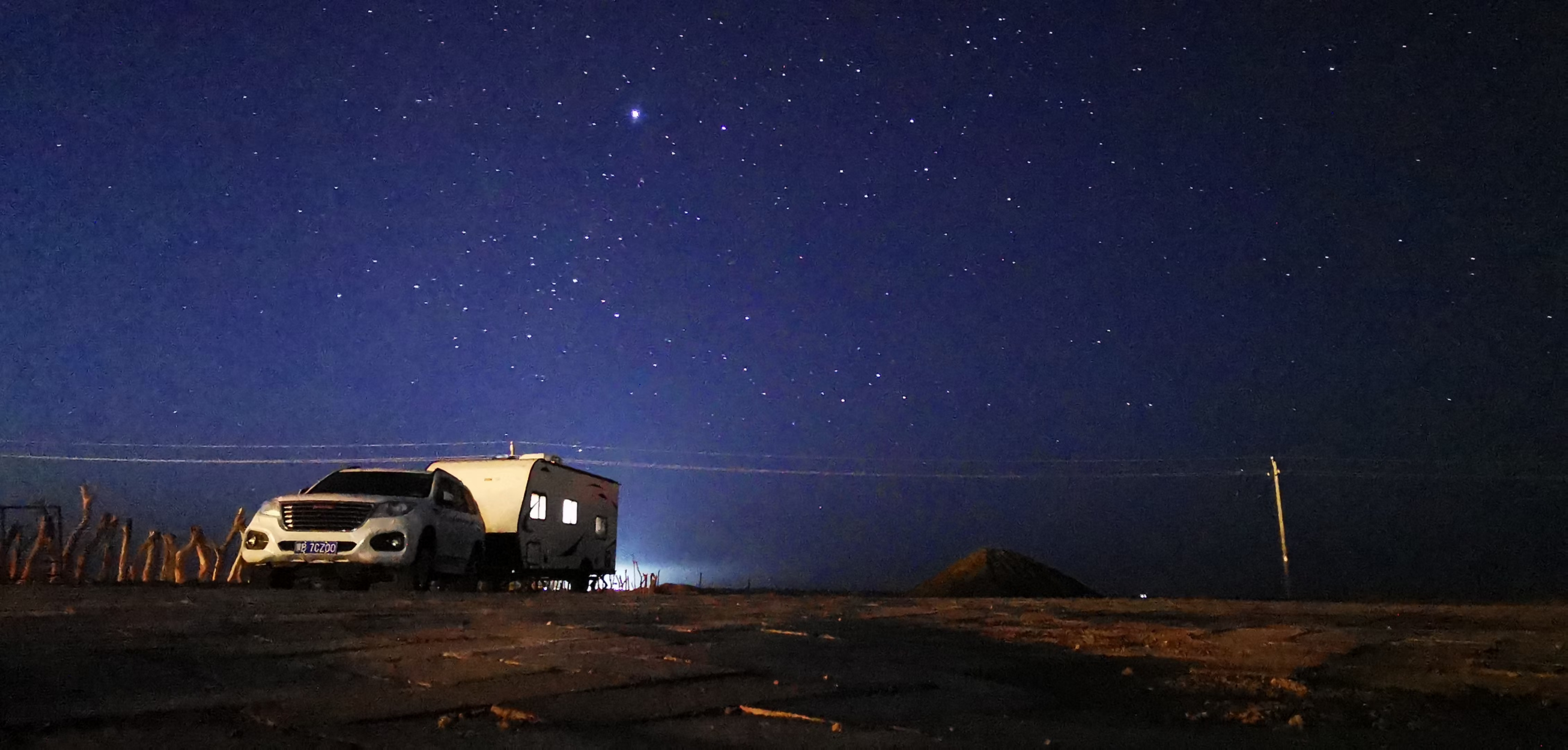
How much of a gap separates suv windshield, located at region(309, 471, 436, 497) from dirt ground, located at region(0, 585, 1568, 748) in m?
→ 5.56

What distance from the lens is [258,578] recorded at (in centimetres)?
1192

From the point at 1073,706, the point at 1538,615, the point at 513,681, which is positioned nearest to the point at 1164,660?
the point at 1073,706

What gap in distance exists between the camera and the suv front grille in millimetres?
11711

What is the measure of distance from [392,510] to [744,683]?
943 centimetres

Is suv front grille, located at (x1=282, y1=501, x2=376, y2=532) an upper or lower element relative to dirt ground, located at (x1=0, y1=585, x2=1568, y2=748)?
upper

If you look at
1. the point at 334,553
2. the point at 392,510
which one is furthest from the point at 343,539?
the point at 392,510

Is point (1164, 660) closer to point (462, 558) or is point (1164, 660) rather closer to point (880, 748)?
point (880, 748)

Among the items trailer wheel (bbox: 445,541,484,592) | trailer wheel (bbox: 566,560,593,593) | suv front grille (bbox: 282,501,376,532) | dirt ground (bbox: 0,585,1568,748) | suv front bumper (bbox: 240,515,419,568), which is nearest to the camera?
dirt ground (bbox: 0,585,1568,748)

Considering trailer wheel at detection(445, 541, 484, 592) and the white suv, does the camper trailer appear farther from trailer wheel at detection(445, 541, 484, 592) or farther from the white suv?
the white suv

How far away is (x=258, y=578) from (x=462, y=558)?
2.61m

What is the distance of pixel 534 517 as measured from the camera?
17.4 metres

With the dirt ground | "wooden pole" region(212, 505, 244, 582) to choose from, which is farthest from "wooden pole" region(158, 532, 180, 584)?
the dirt ground

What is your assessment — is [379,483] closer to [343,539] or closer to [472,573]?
[343,539]

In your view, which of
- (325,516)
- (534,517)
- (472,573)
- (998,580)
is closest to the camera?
(325,516)
